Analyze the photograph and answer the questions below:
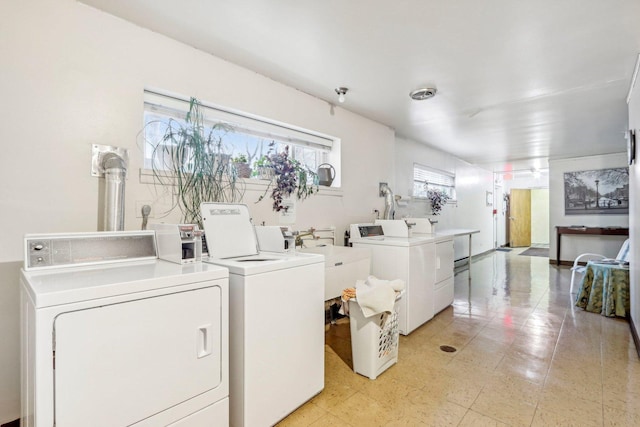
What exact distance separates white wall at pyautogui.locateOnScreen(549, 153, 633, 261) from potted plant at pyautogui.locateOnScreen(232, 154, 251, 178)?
23.6 feet

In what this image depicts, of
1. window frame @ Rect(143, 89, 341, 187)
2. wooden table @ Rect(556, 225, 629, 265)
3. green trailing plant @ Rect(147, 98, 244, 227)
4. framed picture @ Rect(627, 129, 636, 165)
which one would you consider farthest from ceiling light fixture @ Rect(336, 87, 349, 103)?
wooden table @ Rect(556, 225, 629, 265)

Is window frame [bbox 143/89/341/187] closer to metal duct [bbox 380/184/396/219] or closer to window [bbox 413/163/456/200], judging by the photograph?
metal duct [bbox 380/184/396/219]

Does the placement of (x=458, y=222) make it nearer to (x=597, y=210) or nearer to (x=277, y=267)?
(x=597, y=210)

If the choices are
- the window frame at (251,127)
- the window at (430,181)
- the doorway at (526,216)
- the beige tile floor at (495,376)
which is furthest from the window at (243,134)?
the doorway at (526,216)

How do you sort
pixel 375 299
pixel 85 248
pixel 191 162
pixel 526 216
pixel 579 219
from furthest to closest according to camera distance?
pixel 526 216 → pixel 579 219 → pixel 191 162 → pixel 375 299 → pixel 85 248

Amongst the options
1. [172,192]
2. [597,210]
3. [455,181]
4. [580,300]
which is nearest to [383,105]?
[172,192]

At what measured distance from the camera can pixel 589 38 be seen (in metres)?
2.15

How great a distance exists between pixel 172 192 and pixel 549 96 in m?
3.75

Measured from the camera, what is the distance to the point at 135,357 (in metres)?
1.17

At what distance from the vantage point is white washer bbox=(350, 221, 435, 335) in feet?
9.53

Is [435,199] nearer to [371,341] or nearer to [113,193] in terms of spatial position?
[371,341]

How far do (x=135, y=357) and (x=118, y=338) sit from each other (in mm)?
103

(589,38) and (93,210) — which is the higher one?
(589,38)

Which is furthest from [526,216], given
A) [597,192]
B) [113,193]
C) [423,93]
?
[113,193]
